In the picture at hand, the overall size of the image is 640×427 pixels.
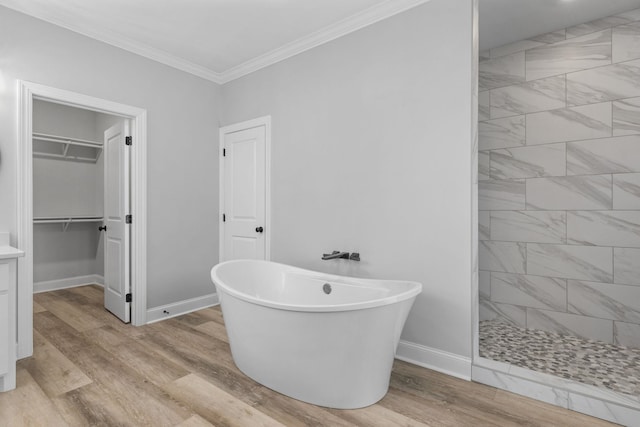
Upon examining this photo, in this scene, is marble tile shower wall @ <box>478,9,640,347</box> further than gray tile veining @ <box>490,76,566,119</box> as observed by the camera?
No

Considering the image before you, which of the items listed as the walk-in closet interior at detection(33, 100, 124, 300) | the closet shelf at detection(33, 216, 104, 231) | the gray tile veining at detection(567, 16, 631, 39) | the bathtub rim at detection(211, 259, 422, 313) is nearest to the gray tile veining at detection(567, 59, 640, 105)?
the gray tile veining at detection(567, 16, 631, 39)

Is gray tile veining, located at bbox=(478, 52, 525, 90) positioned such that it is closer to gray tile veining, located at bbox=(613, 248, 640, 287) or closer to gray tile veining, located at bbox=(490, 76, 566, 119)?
gray tile veining, located at bbox=(490, 76, 566, 119)

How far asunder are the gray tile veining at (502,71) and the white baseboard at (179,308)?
143 inches

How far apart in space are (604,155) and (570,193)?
0.37 meters

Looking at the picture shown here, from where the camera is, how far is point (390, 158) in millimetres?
2547

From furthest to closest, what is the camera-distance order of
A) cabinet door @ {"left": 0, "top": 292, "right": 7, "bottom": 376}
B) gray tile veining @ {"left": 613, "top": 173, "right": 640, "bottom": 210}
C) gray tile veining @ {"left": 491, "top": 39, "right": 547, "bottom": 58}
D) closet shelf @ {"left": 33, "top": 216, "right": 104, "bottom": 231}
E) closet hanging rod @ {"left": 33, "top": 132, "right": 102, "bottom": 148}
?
closet shelf @ {"left": 33, "top": 216, "right": 104, "bottom": 231} → closet hanging rod @ {"left": 33, "top": 132, "right": 102, "bottom": 148} → gray tile veining @ {"left": 491, "top": 39, "right": 547, "bottom": 58} → gray tile veining @ {"left": 613, "top": 173, "right": 640, "bottom": 210} → cabinet door @ {"left": 0, "top": 292, "right": 7, "bottom": 376}

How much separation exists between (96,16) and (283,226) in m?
2.30

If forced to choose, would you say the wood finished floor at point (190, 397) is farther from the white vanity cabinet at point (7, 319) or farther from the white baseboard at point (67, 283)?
the white baseboard at point (67, 283)

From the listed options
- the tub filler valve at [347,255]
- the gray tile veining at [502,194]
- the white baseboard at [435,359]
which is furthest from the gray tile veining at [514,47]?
the white baseboard at [435,359]

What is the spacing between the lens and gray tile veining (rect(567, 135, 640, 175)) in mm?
2564

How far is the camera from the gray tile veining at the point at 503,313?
3074 mm

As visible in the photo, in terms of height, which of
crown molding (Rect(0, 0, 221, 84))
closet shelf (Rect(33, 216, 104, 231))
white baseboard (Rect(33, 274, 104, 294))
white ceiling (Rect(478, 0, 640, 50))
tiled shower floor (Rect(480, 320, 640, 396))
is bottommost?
tiled shower floor (Rect(480, 320, 640, 396))

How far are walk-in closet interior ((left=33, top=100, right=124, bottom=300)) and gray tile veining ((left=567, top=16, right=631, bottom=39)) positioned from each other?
4.93 metres

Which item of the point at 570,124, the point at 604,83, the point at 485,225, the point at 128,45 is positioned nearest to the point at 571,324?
the point at 485,225
